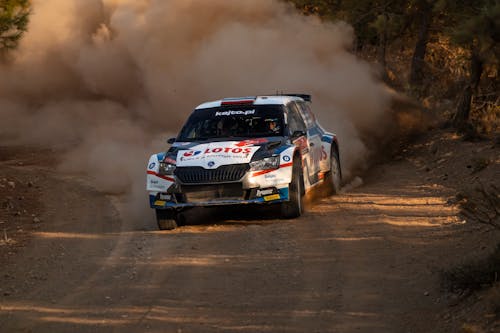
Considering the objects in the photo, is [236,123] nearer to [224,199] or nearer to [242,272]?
[224,199]

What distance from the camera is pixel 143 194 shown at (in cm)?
1395

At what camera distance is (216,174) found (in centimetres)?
1133

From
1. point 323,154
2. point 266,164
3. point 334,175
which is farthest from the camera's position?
point 334,175

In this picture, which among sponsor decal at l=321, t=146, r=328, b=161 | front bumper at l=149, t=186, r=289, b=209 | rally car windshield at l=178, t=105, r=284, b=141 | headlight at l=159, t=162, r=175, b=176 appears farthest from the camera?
sponsor decal at l=321, t=146, r=328, b=161

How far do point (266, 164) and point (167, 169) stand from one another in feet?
4.37

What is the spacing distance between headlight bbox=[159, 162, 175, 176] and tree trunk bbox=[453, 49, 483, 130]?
8113 millimetres

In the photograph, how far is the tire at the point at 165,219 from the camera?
11.6 metres

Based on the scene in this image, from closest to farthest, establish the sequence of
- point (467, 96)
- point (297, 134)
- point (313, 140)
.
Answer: point (297, 134) → point (313, 140) → point (467, 96)

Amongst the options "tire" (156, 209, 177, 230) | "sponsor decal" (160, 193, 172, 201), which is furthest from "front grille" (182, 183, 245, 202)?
"tire" (156, 209, 177, 230)

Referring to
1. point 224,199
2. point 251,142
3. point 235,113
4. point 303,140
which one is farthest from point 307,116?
point 224,199

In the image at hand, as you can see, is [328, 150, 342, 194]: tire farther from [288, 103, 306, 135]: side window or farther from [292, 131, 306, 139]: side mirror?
[292, 131, 306, 139]: side mirror

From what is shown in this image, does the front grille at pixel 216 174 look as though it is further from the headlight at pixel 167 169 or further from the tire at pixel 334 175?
the tire at pixel 334 175

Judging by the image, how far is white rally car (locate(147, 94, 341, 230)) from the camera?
11.3 metres

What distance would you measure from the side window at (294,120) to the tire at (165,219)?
2261 mm
